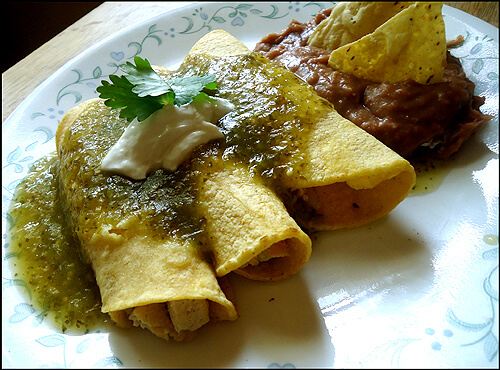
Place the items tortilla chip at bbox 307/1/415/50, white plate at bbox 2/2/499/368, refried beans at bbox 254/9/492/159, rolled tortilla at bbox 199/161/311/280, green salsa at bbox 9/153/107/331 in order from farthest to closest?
tortilla chip at bbox 307/1/415/50, refried beans at bbox 254/9/492/159, green salsa at bbox 9/153/107/331, rolled tortilla at bbox 199/161/311/280, white plate at bbox 2/2/499/368

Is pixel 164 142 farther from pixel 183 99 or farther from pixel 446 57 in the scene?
pixel 446 57

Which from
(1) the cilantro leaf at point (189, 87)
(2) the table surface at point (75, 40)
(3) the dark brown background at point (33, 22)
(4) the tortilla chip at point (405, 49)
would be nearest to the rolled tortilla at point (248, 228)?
(1) the cilantro leaf at point (189, 87)

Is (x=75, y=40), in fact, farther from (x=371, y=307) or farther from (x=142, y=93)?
(x=371, y=307)

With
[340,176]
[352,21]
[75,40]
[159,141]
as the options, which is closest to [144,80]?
[159,141]

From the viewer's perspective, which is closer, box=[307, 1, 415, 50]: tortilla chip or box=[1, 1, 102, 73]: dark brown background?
box=[307, 1, 415, 50]: tortilla chip

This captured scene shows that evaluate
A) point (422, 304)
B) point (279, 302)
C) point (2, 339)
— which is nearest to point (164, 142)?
point (279, 302)

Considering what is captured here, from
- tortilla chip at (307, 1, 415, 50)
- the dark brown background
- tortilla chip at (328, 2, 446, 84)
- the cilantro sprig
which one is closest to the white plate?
tortilla chip at (328, 2, 446, 84)

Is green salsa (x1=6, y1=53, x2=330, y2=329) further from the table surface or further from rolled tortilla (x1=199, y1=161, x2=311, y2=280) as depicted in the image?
the table surface
